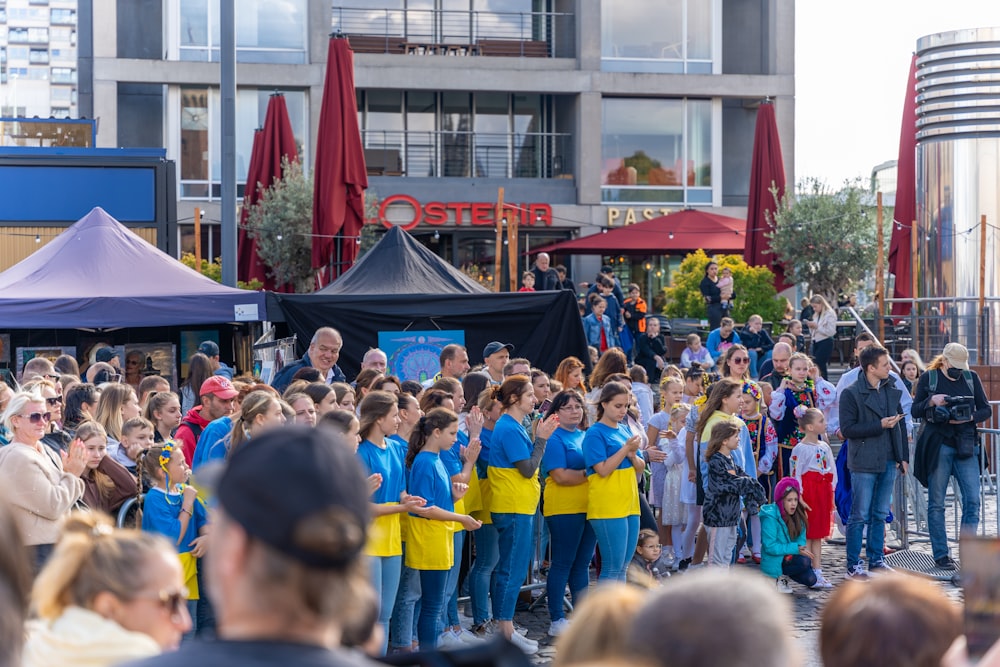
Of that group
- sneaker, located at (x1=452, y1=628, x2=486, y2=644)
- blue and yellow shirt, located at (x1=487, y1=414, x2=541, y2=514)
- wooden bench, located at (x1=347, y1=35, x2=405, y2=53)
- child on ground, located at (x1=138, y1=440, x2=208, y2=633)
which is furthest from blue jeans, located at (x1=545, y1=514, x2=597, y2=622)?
wooden bench, located at (x1=347, y1=35, x2=405, y2=53)

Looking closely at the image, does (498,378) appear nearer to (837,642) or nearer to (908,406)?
(908,406)

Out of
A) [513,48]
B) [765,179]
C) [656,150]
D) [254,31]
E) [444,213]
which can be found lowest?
[444,213]

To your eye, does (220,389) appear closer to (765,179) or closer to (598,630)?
(598,630)

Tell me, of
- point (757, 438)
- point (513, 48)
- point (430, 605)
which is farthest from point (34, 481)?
point (513, 48)

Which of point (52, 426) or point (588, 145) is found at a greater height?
point (588, 145)

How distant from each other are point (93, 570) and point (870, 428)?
8407 mm

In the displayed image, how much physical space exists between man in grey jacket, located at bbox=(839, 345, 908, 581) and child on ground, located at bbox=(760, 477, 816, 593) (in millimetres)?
586

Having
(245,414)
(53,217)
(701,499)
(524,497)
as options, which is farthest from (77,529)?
(53,217)

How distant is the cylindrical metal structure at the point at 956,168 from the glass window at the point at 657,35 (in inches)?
661

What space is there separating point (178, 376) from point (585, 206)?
1870 centimetres

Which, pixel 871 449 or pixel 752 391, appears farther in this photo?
pixel 752 391

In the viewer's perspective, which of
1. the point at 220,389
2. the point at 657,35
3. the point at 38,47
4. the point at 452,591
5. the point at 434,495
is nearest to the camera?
the point at 434,495

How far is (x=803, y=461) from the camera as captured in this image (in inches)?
420

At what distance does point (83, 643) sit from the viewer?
305 centimetres
